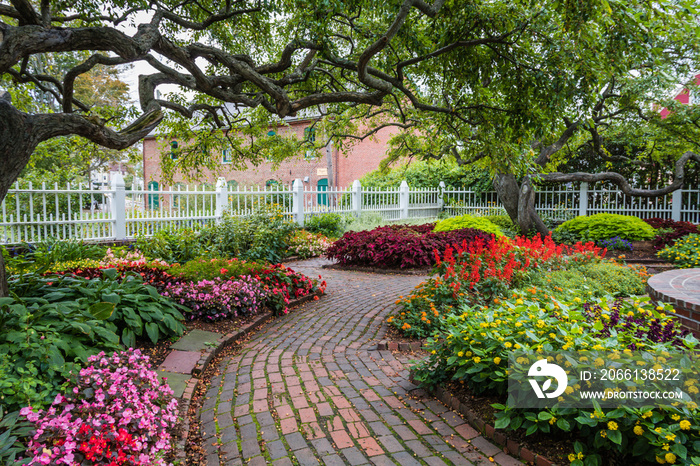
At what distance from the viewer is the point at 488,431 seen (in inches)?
94.4

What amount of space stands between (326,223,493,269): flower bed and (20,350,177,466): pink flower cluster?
251 inches

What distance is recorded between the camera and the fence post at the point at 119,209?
9.08 meters

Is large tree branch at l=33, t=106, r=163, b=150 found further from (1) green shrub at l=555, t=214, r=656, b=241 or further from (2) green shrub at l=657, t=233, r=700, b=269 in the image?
(1) green shrub at l=555, t=214, r=656, b=241

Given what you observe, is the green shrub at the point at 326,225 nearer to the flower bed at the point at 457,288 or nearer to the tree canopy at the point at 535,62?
the tree canopy at the point at 535,62

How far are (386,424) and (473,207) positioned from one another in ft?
52.6

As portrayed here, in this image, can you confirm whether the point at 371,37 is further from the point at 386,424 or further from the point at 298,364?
the point at 386,424

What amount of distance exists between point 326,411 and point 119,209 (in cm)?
828

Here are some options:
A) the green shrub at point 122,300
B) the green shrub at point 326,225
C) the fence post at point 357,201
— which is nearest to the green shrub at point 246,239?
the green shrub at point 326,225

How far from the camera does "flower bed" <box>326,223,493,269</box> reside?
8.42m

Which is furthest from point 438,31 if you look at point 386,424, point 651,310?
point 386,424

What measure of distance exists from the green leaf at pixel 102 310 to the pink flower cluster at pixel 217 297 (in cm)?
118

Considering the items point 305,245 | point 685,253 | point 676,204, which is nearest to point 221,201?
point 305,245

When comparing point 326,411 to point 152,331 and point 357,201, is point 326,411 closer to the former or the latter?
point 152,331

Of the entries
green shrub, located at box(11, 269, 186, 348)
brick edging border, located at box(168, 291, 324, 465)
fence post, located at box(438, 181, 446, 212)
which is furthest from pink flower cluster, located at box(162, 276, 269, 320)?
fence post, located at box(438, 181, 446, 212)
